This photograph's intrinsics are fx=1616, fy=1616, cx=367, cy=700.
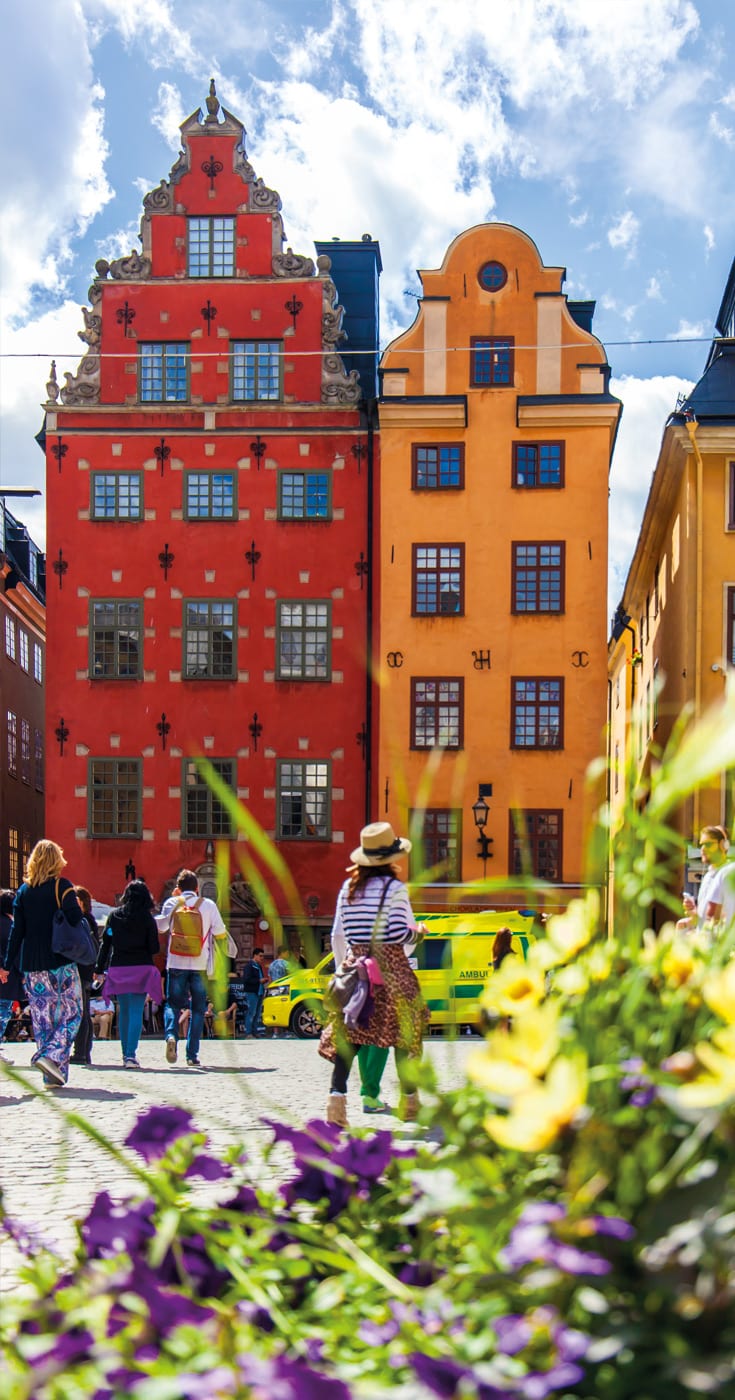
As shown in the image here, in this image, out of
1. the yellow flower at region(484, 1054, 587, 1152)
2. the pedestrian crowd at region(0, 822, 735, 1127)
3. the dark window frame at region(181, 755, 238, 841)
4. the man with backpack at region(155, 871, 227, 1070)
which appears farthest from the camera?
the dark window frame at region(181, 755, 238, 841)

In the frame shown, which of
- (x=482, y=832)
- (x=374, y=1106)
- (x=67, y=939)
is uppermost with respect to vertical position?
(x=482, y=832)

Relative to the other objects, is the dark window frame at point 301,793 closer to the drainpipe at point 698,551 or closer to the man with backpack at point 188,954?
the drainpipe at point 698,551

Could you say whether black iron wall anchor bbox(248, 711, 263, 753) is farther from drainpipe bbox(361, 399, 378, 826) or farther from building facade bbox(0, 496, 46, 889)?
building facade bbox(0, 496, 46, 889)

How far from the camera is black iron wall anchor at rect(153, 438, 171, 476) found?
111ft

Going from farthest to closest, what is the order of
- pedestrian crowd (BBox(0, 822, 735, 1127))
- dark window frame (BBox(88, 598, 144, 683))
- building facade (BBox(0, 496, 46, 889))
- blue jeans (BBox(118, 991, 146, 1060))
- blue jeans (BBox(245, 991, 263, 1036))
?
building facade (BBox(0, 496, 46, 889)) → dark window frame (BBox(88, 598, 144, 683)) → blue jeans (BBox(245, 991, 263, 1036)) → blue jeans (BBox(118, 991, 146, 1060)) → pedestrian crowd (BBox(0, 822, 735, 1127))

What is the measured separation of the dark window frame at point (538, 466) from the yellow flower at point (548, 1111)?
31696mm

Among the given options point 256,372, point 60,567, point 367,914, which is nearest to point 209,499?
point 256,372

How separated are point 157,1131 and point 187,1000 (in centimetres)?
1394

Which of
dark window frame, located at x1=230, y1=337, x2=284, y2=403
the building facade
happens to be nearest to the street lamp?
dark window frame, located at x1=230, y1=337, x2=284, y2=403

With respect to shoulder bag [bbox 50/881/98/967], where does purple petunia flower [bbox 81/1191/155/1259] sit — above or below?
above

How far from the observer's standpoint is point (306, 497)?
33906 mm

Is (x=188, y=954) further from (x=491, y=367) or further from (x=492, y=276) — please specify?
(x=492, y=276)

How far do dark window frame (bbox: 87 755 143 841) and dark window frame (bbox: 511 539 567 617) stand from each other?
27.9ft

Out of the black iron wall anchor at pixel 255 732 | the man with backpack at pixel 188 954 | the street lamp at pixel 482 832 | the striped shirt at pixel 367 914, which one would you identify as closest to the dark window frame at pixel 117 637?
the black iron wall anchor at pixel 255 732
